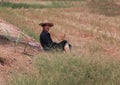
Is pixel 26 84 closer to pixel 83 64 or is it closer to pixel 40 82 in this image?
pixel 40 82

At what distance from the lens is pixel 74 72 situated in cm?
629

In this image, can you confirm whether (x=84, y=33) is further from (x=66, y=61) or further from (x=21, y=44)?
(x=66, y=61)

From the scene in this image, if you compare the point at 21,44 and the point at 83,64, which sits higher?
the point at 83,64

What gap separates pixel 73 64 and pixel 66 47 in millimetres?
2974

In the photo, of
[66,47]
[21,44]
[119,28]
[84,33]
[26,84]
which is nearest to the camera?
[26,84]

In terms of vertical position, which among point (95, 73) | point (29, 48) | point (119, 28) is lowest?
point (119, 28)

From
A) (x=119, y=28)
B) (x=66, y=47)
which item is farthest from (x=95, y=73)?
(x=119, y=28)

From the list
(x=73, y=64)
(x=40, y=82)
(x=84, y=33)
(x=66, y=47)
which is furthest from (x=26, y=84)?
(x=84, y=33)

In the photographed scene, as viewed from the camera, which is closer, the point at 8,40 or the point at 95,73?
the point at 95,73

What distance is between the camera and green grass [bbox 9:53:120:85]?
604cm

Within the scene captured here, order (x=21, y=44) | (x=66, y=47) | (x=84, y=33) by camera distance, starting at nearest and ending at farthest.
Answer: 1. (x=66, y=47)
2. (x=21, y=44)
3. (x=84, y=33)

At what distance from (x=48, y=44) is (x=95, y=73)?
341 cm

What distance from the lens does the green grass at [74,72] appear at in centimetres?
604

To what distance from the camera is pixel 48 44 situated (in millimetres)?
9641
